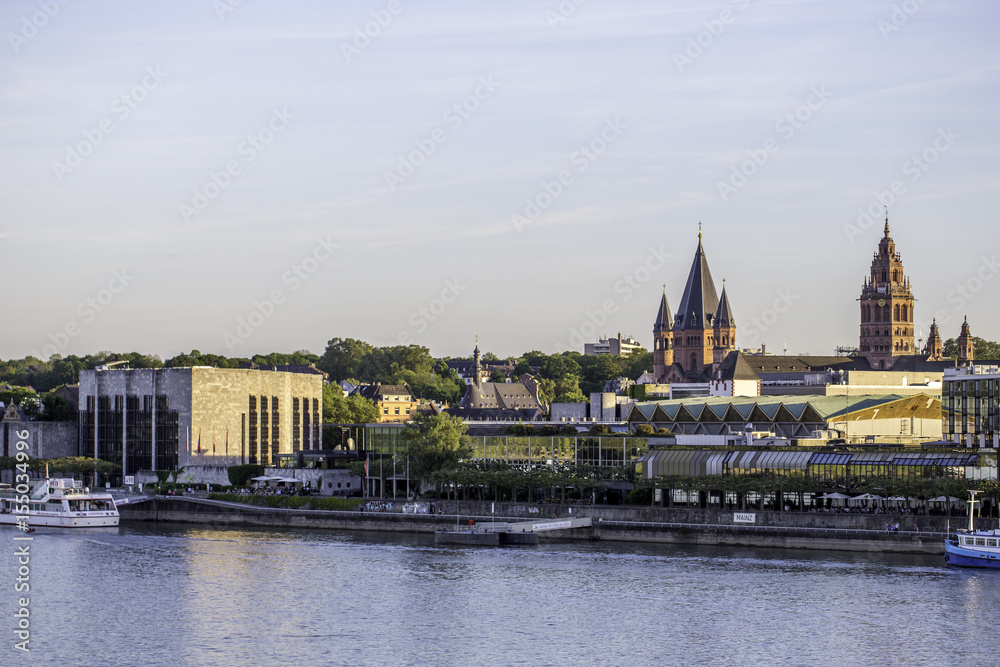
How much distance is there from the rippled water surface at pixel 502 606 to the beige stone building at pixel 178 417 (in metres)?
40.2

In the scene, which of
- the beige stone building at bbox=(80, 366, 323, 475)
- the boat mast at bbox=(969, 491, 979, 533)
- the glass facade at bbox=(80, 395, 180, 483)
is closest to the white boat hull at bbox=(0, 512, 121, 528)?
the beige stone building at bbox=(80, 366, 323, 475)

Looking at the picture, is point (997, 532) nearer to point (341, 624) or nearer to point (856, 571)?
point (856, 571)

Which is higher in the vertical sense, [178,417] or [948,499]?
[178,417]

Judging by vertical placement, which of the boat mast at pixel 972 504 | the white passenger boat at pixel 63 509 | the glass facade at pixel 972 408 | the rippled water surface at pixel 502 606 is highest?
the glass facade at pixel 972 408

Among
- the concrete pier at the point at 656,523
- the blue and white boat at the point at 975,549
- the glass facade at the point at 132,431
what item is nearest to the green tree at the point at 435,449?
the concrete pier at the point at 656,523

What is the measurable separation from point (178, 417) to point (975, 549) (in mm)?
76114

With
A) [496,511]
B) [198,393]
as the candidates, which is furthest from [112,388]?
[496,511]

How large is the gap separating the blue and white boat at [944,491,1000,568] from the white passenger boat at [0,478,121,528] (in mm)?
60506

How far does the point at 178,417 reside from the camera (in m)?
126

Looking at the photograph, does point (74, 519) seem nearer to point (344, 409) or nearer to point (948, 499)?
point (948, 499)

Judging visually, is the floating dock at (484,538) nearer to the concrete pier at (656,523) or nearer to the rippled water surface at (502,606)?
the concrete pier at (656,523)

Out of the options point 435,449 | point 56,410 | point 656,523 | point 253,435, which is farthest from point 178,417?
point 656,523

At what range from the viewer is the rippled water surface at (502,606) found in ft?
177

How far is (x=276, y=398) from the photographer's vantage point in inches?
5374
